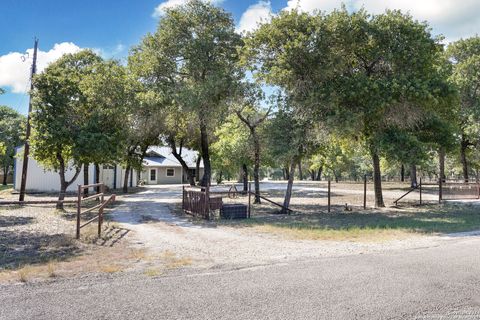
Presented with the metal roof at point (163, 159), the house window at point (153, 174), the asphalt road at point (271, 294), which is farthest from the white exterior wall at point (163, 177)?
the asphalt road at point (271, 294)

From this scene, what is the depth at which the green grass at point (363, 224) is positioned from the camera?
1159 centimetres

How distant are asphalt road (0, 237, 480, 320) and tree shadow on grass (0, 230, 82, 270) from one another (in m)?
2.18

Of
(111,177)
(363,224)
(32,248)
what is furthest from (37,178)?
(363,224)

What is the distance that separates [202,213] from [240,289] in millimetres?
10260

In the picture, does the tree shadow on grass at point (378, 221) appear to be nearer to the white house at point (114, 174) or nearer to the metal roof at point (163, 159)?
the white house at point (114, 174)

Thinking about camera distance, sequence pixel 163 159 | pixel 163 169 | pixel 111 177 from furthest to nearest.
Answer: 1. pixel 163 159
2. pixel 163 169
3. pixel 111 177

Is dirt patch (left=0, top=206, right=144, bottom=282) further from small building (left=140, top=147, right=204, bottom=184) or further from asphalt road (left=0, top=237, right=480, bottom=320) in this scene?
small building (left=140, top=147, right=204, bottom=184)

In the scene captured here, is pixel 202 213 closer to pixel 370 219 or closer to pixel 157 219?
pixel 157 219

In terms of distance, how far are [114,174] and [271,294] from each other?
35.1m

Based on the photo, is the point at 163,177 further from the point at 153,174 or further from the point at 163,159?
the point at 163,159

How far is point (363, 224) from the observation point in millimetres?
13992

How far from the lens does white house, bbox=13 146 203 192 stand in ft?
103

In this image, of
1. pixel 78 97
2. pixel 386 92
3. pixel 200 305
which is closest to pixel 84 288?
pixel 200 305

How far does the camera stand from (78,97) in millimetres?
18750
